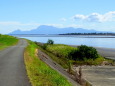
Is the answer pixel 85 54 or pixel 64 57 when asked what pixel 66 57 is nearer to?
pixel 64 57

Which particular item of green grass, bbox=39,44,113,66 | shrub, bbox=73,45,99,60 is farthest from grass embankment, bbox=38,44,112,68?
shrub, bbox=73,45,99,60

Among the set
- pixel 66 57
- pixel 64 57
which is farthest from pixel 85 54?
pixel 64 57

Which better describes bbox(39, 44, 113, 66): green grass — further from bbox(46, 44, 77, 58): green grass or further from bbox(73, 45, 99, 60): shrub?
bbox(73, 45, 99, 60): shrub

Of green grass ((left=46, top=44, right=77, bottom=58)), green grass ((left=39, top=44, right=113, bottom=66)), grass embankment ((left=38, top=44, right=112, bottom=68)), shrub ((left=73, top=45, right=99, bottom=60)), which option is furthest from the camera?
green grass ((left=46, top=44, right=77, bottom=58))

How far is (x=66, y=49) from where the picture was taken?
6028 cm

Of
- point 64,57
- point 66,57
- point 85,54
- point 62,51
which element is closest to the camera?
point 85,54

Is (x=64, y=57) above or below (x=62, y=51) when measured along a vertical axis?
below

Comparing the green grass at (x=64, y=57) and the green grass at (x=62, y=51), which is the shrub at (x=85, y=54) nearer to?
the green grass at (x=64, y=57)

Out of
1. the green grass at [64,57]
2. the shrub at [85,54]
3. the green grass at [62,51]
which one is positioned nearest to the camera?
the green grass at [64,57]

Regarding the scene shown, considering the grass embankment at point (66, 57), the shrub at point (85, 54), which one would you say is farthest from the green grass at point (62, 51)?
the shrub at point (85, 54)

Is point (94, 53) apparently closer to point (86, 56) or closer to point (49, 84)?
point (86, 56)

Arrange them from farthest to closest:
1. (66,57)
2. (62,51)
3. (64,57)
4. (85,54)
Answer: (62,51), (66,57), (64,57), (85,54)

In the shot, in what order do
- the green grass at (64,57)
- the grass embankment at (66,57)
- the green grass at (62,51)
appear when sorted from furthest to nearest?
the green grass at (62,51) < the grass embankment at (66,57) < the green grass at (64,57)

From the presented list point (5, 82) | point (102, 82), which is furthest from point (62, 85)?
point (102, 82)
